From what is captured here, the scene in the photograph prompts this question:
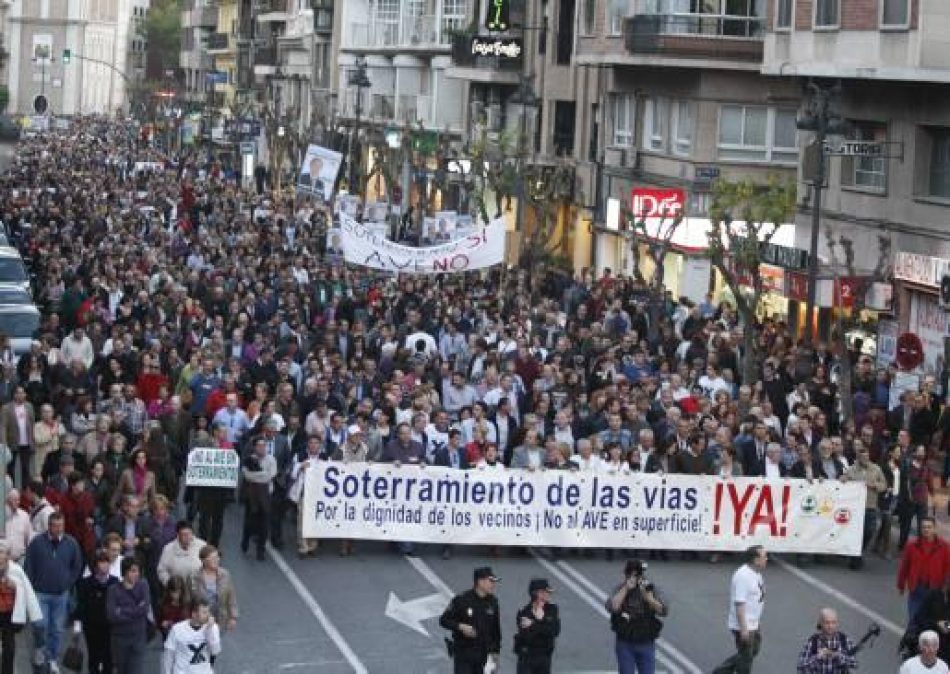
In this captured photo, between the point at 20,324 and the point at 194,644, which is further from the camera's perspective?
the point at 20,324

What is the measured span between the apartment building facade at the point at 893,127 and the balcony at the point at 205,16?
4706 inches

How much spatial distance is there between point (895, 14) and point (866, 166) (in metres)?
3.48

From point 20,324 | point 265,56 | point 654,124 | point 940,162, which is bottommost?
point 20,324

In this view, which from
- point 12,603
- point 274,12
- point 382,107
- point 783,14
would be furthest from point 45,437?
point 274,12

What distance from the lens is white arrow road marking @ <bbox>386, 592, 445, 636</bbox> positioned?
22.3m

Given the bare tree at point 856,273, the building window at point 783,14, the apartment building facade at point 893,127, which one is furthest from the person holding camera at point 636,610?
the building window at point 783,14

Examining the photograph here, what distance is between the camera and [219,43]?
6009 inches

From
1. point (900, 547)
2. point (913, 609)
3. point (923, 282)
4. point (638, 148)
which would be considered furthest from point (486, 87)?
point (913, 609)

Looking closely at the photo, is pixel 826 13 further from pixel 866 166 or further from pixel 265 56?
pixel 265 56

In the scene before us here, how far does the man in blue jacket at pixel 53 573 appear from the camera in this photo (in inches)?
775

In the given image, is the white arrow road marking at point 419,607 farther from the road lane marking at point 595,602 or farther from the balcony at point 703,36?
the balcony at point 703,36

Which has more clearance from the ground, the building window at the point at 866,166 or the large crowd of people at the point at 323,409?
the building window at the point at 866,166

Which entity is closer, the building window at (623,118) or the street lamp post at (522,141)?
the street lamp post at (522,141)

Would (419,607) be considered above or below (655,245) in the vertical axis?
below
